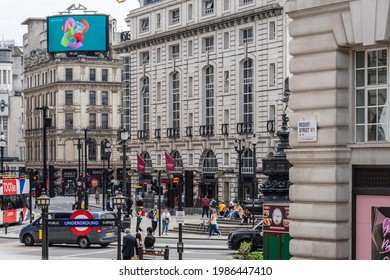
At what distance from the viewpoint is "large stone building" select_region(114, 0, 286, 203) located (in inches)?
2445

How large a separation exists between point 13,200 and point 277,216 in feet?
101

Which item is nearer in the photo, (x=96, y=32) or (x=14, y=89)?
(x=96, y=32)

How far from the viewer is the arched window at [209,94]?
66812 millimetres

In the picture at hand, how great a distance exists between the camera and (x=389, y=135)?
15992 millimetres

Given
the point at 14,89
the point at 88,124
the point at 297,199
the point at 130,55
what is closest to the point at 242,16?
the point at 130,55

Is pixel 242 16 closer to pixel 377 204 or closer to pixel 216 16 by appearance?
pixel 216 16

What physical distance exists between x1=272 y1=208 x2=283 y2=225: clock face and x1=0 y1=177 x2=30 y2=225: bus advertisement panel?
92.0 feet

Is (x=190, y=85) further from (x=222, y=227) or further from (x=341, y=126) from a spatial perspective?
(x=341, y=126)

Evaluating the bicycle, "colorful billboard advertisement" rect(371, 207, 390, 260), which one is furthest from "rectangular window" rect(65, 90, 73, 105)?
"colorful billboard advertisement" rect(371, 207, 390, 260)

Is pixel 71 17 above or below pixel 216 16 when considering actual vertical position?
below

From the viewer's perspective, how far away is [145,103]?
6669 cm

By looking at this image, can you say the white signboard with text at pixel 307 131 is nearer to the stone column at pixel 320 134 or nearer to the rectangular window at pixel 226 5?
the stone column at pixel 320 134
